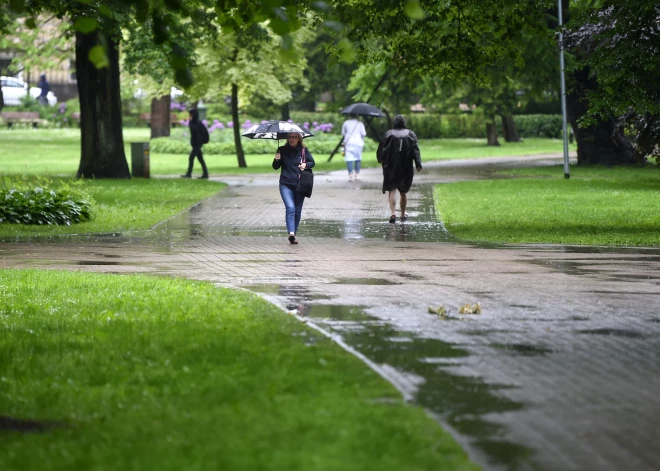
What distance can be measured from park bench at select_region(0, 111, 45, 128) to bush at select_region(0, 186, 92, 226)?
41692mm

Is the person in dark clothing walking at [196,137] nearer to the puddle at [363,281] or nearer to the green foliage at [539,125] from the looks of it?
the puddle at [363,281]

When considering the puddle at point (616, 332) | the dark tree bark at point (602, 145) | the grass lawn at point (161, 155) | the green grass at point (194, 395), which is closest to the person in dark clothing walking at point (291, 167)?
the green grass at point (194, 395)

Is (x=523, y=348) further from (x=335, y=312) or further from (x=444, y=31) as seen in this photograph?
(x=444, y=31)

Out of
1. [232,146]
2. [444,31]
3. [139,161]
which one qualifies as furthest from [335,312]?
[232,146]

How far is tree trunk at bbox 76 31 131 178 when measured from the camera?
31172mm

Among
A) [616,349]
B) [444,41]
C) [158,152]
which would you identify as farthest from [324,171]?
[616,349]

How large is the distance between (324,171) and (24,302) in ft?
89.9

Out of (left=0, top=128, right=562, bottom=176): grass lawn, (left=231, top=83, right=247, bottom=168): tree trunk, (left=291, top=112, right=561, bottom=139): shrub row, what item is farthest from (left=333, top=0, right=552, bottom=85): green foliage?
(left=291, top=112, right=561, bottom=139): shrub row

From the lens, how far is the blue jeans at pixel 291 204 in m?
17.5

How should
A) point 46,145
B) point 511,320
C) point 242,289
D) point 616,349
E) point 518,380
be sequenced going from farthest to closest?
point 46,145 → point 242,289 → point 511,320 → point 616,349 → point 518,380

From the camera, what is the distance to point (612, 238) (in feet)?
59.8

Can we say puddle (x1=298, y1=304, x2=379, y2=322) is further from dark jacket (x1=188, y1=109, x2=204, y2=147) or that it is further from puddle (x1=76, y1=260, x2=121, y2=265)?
dark jacket (x1=188, y1=109, x2=204, y2=147)

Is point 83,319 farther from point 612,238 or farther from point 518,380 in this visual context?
point 612,238

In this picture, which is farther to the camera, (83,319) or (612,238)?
(612,238)
